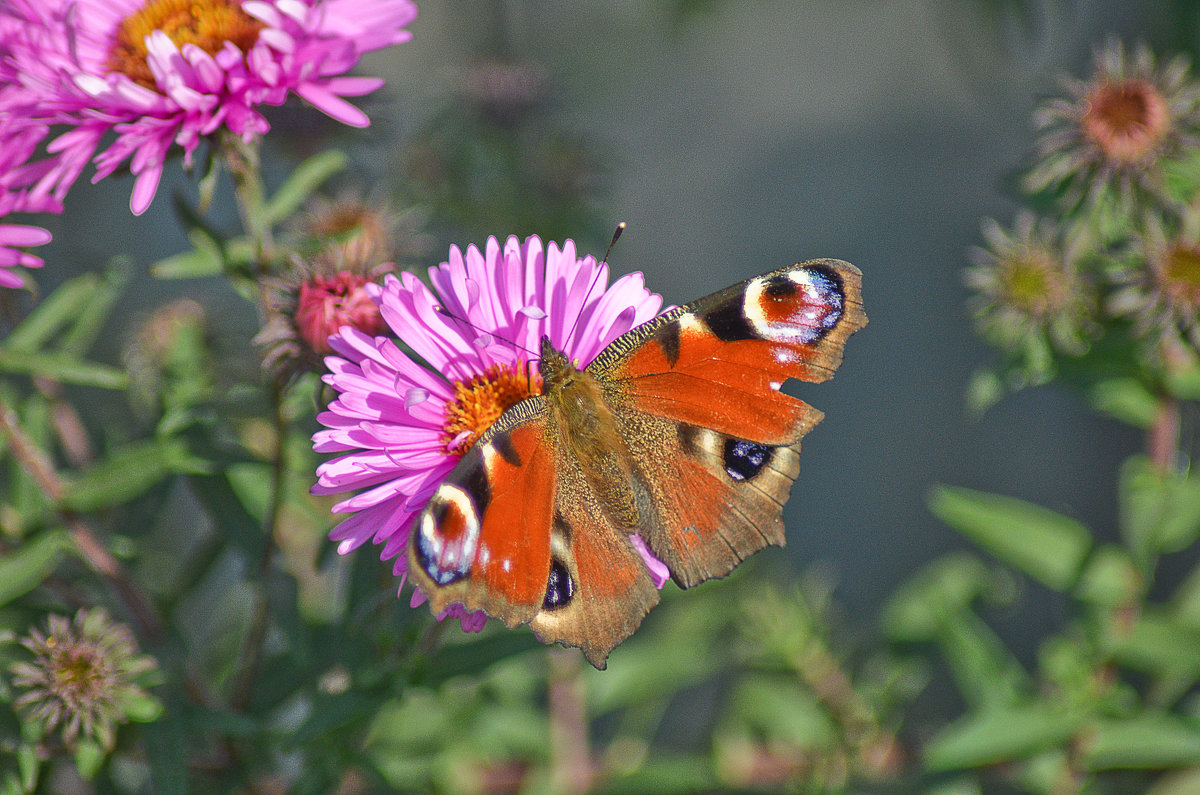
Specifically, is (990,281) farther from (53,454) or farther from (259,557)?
(53,454)

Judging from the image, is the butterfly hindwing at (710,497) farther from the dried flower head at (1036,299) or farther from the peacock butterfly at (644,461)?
the dried flower head at (1036,299)

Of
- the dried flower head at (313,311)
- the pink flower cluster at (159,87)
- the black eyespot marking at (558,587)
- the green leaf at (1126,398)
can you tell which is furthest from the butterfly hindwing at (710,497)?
the green leaf at (1126,398)

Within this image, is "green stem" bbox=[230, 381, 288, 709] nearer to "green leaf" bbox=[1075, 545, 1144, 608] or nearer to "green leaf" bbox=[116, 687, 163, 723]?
"green leaf" bbox=[116, 687, 163, 723]

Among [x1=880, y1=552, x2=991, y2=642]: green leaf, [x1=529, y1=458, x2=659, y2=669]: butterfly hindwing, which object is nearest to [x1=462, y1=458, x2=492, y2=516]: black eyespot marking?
[x1=529, y1=458, x2=659, y2=669]: butterfly hindwing

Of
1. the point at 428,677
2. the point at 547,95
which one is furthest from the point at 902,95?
the point at 428,677

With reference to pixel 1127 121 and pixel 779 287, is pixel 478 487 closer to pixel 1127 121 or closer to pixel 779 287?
pixel 779 287

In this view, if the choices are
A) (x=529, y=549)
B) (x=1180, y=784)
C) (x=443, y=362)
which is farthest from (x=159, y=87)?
(x=1180, y=784)
